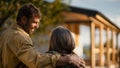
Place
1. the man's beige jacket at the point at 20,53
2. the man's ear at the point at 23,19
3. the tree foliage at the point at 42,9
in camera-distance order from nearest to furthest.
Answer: the man's beige jacket at the point at 20,53 < the man's ear at the point at 23,19 < the tree foliage at the point at 42,9

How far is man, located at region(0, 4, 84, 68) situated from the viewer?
4.62 meters

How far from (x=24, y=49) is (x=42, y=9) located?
1082 centimetres

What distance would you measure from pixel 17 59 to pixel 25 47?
28cm

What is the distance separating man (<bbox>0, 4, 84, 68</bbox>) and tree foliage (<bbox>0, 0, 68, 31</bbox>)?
7232mm

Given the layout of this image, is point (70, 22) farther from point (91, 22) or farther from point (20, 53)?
point (20, 53)

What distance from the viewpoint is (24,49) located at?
469cm

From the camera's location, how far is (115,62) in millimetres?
31641

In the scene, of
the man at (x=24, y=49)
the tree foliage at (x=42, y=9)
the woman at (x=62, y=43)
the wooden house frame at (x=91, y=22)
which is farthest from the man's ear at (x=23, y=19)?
the wooden house frame at (x=91, y=22)

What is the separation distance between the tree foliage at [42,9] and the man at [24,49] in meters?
7.23

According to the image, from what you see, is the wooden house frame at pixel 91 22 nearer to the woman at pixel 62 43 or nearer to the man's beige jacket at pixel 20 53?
the man's beige jacket at pixel 20 53

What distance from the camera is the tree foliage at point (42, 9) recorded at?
1304cm

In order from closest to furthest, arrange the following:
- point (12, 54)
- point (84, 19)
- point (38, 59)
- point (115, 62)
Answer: point (38, 59)
point (12, 54)
point (84, 19)
point (115, 62)

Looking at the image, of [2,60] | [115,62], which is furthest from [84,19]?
[2,60]

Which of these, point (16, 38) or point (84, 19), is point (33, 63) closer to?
point (16, 38)
